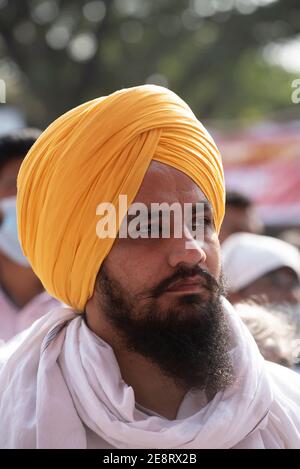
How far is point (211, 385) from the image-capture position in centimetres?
194

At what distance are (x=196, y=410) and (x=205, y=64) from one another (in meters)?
14.0

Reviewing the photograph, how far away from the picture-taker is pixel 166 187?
6.44 feet

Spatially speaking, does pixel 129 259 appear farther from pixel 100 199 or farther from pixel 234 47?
pixel 234 47

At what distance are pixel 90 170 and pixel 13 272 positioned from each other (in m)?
1.75

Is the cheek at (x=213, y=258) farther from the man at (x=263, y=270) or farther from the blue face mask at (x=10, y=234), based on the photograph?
the blue face mask at (x=10, y=234)

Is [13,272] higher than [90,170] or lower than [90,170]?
lower

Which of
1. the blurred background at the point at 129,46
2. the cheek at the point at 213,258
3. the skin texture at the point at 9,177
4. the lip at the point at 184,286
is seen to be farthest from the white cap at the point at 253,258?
the blurred background at the point at 129,46

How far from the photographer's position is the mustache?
1.89 meters

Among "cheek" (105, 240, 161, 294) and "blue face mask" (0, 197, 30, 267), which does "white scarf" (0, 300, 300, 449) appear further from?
"blue face mask" (0, 197, 30, 267)

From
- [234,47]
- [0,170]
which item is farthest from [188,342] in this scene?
[234,47]

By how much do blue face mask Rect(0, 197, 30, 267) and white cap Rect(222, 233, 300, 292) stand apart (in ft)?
3.37

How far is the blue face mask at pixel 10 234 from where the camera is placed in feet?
11.8

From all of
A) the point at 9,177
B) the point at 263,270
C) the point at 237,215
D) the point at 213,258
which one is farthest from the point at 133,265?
the point at 237,215

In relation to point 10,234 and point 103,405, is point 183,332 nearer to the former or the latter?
point 103,405
